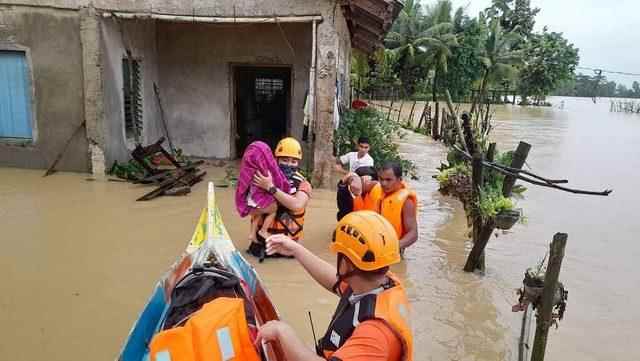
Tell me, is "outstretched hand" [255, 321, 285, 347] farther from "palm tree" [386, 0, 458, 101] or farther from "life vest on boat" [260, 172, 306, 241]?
"palm tree" [386, 0, 458, 101]

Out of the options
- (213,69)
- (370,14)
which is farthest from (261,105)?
(370,14)

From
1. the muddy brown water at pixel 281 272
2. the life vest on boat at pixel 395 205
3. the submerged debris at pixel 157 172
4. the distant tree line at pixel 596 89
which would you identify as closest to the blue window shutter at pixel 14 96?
the muddy brown water at pixel 281 272

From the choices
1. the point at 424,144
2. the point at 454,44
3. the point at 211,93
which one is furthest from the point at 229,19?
the point at 454,44

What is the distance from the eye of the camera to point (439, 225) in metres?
8.14

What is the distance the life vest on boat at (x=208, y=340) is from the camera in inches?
83.6

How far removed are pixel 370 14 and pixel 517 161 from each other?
4.65 meters

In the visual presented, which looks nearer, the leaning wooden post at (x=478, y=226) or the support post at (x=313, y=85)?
the leaning wooden post at (x=478, y=226)

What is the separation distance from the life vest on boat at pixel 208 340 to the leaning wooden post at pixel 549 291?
6.87ft

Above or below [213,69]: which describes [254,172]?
below

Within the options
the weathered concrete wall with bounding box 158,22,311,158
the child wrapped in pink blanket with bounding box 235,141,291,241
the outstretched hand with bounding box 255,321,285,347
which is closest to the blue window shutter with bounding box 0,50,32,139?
the weathered concrete wall with bounding box 158,22,311,158

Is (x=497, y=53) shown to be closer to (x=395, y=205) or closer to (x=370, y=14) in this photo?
(x=370, y=14)

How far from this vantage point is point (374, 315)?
1926 mm

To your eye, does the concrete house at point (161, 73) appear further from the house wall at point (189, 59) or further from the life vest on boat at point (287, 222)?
the life vest on boat at point (287, 222)

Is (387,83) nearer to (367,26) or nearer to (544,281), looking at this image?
(367,26)
